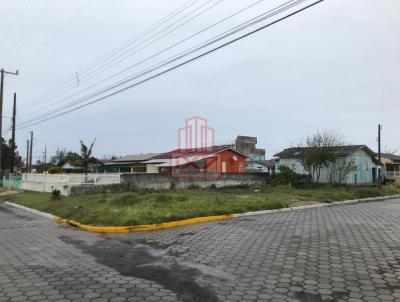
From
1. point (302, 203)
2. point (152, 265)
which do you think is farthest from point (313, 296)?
point (302, 203)

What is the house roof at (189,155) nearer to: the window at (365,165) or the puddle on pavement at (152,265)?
the window at (365,165)

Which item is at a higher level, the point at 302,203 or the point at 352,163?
the point at 352,163

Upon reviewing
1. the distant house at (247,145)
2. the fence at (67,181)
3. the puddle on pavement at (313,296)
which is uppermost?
the distant house at (247,145)

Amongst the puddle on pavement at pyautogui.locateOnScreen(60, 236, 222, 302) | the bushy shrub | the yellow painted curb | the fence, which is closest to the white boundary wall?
the fence

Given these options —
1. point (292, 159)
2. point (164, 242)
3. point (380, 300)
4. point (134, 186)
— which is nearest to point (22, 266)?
point (164, 242)

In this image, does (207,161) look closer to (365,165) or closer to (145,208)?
(365,165)

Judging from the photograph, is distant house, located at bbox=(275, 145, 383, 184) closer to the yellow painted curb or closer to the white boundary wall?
the white boundary wall

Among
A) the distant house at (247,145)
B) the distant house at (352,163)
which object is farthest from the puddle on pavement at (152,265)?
the distant house at (247,145)

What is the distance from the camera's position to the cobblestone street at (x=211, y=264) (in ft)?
18.1

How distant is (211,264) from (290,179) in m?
24.4

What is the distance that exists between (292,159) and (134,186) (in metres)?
19.6

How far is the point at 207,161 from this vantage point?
4175cm

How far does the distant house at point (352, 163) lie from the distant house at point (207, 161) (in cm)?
578

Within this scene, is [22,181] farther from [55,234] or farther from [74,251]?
[74,251]
